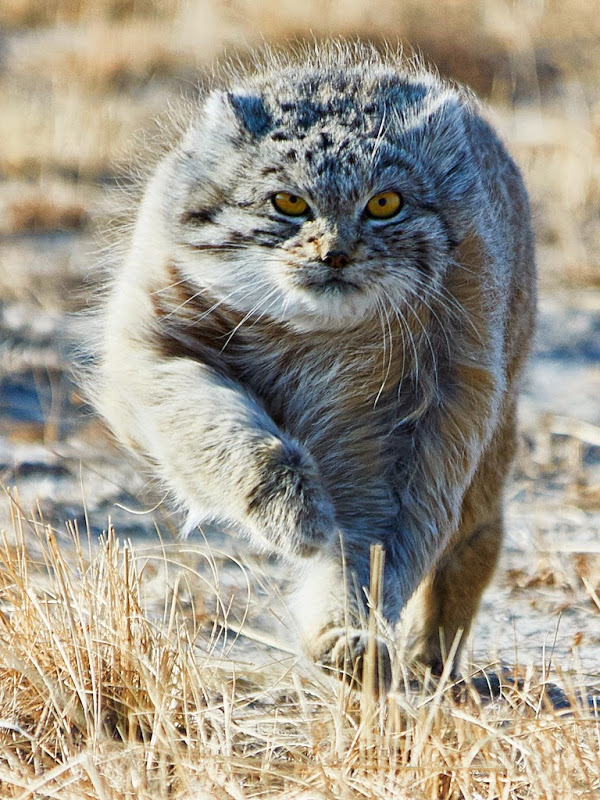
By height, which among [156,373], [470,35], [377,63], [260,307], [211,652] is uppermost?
[470,35]

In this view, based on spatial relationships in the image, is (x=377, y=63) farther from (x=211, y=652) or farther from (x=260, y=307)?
(x=211, y=652)

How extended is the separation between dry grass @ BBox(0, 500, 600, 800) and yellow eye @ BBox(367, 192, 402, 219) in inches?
51.7

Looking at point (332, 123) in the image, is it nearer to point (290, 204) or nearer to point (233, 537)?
point (290, 204)

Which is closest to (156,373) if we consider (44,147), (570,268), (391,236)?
(391,236)

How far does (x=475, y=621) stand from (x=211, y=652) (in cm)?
114

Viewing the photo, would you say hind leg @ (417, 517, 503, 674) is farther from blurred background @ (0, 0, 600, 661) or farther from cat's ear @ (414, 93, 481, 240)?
cat's ear @ (414, 93, 481, 240)

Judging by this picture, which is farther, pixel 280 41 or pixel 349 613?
pixel 280 41

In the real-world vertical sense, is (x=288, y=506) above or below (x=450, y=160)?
below

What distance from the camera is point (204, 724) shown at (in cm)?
336

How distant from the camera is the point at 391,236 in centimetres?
373

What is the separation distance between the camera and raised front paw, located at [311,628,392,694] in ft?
11.1

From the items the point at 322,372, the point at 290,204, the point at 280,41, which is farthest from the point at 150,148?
the point at 280,41

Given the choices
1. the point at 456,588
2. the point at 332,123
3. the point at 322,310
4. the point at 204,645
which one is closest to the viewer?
the point at 322,310

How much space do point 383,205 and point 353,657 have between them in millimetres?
1408
